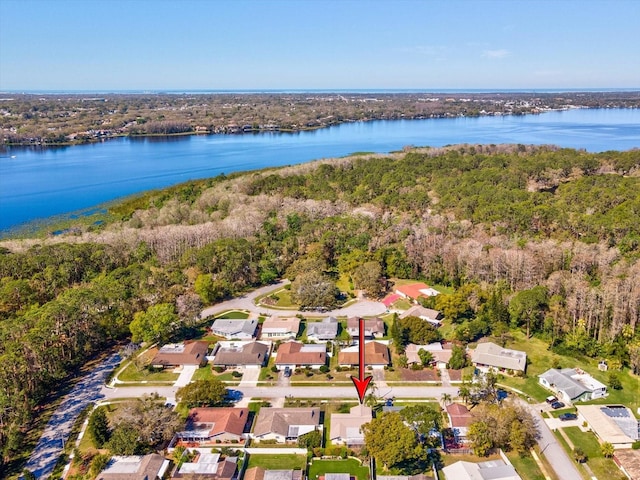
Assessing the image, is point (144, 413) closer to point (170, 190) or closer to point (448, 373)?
point (448, 373)

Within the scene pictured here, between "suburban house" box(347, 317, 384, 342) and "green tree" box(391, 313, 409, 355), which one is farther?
"suburban house" box(347, 317, 384, 342)

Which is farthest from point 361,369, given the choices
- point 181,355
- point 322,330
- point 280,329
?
point 181,355

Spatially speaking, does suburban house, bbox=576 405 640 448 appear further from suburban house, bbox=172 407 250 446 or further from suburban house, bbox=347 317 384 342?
suburban house, bbox=172 407 250 446

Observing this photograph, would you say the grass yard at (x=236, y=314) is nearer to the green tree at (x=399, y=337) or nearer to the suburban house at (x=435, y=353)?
the green tree at (x=399, y=337)

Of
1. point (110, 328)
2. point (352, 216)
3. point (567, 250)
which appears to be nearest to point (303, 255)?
point (352, 216)

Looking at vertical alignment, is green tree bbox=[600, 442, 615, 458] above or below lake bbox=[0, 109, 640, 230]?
below

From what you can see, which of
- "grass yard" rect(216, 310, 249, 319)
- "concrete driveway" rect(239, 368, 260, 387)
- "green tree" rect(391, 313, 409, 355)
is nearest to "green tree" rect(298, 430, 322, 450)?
"concrete driveway" rect(239, 368, 260, 387)
